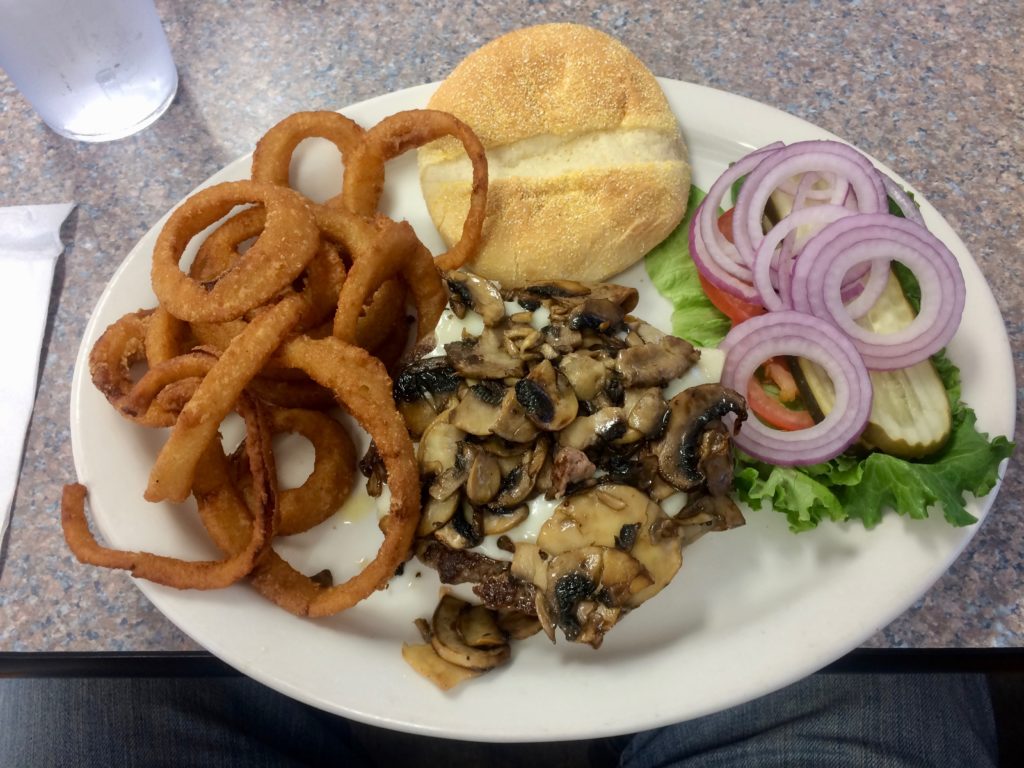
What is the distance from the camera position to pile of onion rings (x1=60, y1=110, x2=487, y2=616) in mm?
1252

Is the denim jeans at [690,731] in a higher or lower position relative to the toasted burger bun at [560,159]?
lower

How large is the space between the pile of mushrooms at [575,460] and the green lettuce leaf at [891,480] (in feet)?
0.42

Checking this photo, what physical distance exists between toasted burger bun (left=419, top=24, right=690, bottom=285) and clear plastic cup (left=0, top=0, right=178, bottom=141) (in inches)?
32.1

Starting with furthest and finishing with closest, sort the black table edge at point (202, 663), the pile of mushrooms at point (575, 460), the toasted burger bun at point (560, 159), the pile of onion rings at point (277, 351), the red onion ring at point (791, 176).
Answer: the toasted burger bun at point (560, 159) < the red onion ring at point (791, 176) < the black table edge at point (202, 663) < the pile of onion rings at point (277, 351) < the pile of mushrooms at point (575, 460)

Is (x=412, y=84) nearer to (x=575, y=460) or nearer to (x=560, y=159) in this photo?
(x=560, y=159)

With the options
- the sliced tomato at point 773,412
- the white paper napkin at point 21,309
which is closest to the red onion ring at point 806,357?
the sliced tomato at point 773,412

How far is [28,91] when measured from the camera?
1892mm

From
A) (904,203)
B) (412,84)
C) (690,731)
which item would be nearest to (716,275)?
(904,203)

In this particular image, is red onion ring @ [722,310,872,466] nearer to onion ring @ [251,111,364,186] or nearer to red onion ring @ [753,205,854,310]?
red onion ring @ [753,205,854,310]

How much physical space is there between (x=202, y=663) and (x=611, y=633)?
77cm

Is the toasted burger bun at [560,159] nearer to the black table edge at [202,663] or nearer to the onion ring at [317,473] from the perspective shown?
the onion ring at [317,473]

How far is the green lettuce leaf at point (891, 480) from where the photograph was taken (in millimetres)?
1234

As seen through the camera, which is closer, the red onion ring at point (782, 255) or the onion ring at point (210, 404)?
the onion ring at point (210, 404)

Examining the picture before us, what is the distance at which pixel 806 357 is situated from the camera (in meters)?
1.38
